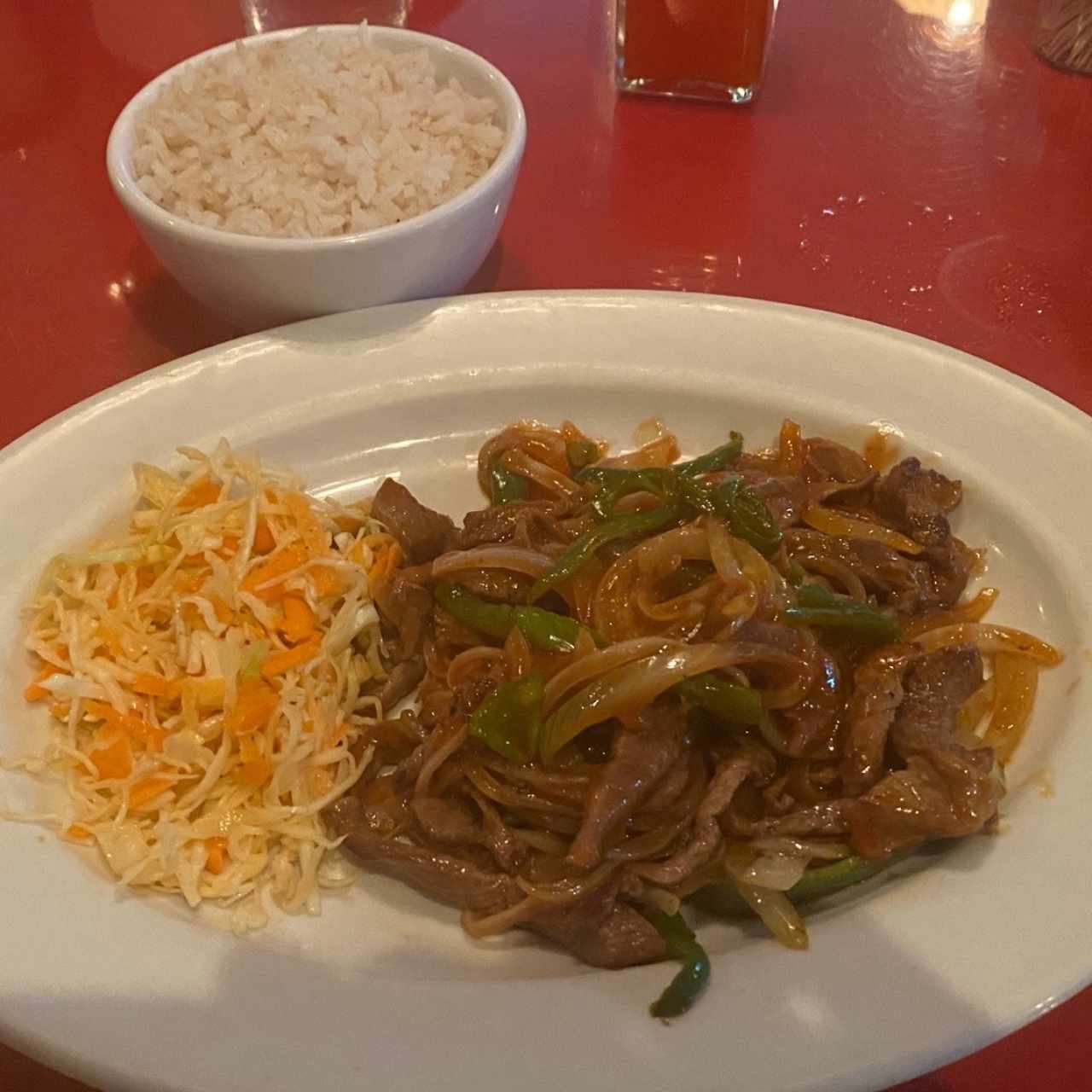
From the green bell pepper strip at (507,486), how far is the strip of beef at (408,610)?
274mm

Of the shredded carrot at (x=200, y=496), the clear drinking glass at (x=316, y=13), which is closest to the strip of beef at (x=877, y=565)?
the shredded carrot at (x=200, y=496)

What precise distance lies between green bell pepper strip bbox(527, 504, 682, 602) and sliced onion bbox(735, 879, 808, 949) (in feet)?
1.68

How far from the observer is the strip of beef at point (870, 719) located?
1501mm

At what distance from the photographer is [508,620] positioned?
5.39ft

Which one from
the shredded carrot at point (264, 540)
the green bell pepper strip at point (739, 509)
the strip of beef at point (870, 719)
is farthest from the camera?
the shredded carrot at point (264, 540)

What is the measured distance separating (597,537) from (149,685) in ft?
2.44

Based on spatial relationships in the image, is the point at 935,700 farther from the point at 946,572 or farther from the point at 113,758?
the point at 113,758

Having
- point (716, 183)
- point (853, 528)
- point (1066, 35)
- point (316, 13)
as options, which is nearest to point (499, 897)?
point (853, 528)

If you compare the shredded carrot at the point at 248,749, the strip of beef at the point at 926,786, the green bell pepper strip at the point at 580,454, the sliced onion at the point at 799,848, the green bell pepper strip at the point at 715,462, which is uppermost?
the green bell pepper strip at the point at 715,462

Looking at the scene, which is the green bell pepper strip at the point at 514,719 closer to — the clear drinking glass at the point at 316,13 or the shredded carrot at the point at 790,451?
the shredded carrot at the point at 790,451

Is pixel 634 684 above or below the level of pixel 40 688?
above

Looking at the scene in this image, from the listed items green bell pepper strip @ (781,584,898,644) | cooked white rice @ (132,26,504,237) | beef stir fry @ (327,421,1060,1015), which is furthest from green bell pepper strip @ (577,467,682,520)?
cooked white rice @ (132,26,504,237)

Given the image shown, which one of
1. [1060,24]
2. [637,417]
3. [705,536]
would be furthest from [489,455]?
[1060,24]

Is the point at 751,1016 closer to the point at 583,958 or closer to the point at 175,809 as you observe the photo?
the point at 583,958
